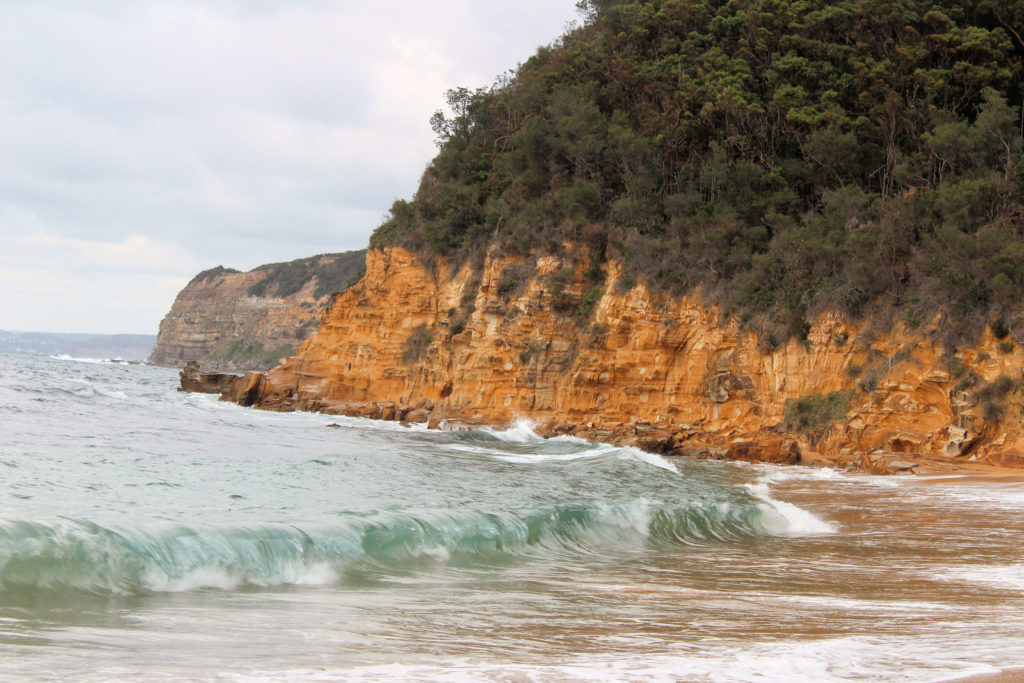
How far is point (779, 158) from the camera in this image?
98.8ft

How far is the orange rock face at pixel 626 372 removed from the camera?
20969mm

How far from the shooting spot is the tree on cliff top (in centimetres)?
2370

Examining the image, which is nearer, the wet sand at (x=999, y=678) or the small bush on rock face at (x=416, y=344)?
the wet sand at (x=999, y=678)

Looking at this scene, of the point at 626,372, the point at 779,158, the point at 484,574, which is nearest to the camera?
the point at 484,574

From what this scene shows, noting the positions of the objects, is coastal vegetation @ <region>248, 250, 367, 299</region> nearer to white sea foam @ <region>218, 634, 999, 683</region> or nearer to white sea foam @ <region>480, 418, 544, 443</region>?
white sea foam @ <region>480, 418, 544, 443</region>

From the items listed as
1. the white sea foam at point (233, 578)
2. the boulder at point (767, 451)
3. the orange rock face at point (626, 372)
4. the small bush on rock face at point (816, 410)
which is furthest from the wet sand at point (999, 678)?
the small bush on rock face at point (816, 410)

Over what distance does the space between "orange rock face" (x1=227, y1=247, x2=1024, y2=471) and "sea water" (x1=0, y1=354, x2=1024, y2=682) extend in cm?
421

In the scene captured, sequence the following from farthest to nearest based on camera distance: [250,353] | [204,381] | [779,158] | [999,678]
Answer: [250,353] < [204,381] < [779,158] < [999,678]

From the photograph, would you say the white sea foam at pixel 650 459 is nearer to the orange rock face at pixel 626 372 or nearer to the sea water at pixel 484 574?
the sea water at pixel 484 574

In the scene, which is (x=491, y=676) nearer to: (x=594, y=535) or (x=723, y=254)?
(x=594, y=535)

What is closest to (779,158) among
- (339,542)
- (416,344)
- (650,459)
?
(650,459)

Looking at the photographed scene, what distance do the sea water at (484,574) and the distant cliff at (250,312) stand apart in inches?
3638

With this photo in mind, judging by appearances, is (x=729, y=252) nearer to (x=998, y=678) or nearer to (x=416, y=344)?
(x=416, y=344)

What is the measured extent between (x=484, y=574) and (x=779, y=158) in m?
24.9
